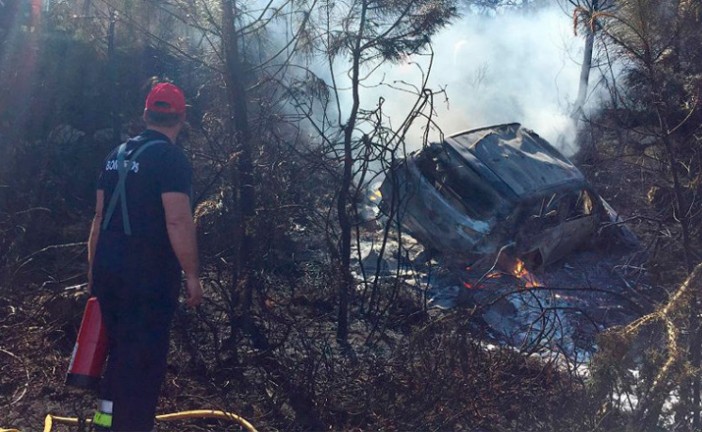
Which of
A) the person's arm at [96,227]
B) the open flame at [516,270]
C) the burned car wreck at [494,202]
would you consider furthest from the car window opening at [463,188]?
the person's arm at [96,227]

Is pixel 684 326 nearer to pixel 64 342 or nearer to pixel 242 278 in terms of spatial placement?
pixel 242 278

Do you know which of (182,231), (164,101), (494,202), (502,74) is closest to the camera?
(182,231)

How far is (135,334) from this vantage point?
10.9 feet

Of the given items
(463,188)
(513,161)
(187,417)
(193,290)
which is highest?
(513,161)

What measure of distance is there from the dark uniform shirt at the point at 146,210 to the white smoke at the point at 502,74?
43.9 ft

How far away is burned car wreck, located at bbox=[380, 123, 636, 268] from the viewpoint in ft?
24.5

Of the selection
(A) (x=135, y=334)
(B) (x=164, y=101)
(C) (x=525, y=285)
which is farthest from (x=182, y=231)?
(C) (x=525, y=285)

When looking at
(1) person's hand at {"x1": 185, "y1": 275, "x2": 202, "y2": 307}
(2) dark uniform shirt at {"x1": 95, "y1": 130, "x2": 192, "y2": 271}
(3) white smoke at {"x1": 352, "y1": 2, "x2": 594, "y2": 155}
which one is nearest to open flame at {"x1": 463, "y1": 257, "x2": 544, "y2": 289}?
(1) person's hand at {"x1": 185, "y1": 275, "x2": 202, "y2": 307}

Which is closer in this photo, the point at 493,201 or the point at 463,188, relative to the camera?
the point at 493,201

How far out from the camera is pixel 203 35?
5.48 meters

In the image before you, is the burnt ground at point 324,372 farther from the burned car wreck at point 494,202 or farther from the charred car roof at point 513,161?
the charred car roof at point 513,161

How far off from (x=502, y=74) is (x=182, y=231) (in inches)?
681

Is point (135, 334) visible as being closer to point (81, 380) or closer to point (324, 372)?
point (81, 380)

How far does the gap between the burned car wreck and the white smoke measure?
8575 mm
